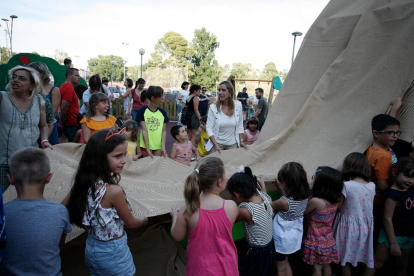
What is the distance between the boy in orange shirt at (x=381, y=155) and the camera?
2.59 metres

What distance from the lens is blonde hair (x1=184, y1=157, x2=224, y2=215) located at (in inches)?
72.7

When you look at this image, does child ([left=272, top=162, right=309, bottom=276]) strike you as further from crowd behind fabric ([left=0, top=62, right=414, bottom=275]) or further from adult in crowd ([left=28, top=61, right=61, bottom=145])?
adult in crowd ([left=28, top=61, right=61, bottom=145])

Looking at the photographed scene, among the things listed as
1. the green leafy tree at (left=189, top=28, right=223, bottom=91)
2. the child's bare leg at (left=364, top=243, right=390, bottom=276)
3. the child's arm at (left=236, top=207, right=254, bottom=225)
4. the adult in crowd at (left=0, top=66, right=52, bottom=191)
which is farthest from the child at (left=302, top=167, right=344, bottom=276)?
the green leafy tree at (left=189, top=28, right=223, bottom=91)

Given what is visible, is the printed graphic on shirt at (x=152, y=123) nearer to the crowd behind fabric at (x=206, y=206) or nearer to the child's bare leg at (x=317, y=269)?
the crowd behind fabric at (x=206, y=206)

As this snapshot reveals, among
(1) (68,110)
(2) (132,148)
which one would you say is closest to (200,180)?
(2) (132,148)

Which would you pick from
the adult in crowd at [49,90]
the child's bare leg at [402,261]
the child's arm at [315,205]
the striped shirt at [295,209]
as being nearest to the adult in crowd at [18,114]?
the adult in crowd at [49,90]

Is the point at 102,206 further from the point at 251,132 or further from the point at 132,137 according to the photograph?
the point at 251,132

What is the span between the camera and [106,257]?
1.73 metres

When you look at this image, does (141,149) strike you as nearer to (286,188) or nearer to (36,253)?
(286,188)

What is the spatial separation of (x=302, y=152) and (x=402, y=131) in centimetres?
99

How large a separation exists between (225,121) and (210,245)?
90.5 inches

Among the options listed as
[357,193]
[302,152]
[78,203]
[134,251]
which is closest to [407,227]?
[357,193]

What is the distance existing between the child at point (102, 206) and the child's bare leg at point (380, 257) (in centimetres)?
226

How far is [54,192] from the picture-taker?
2.35 m
